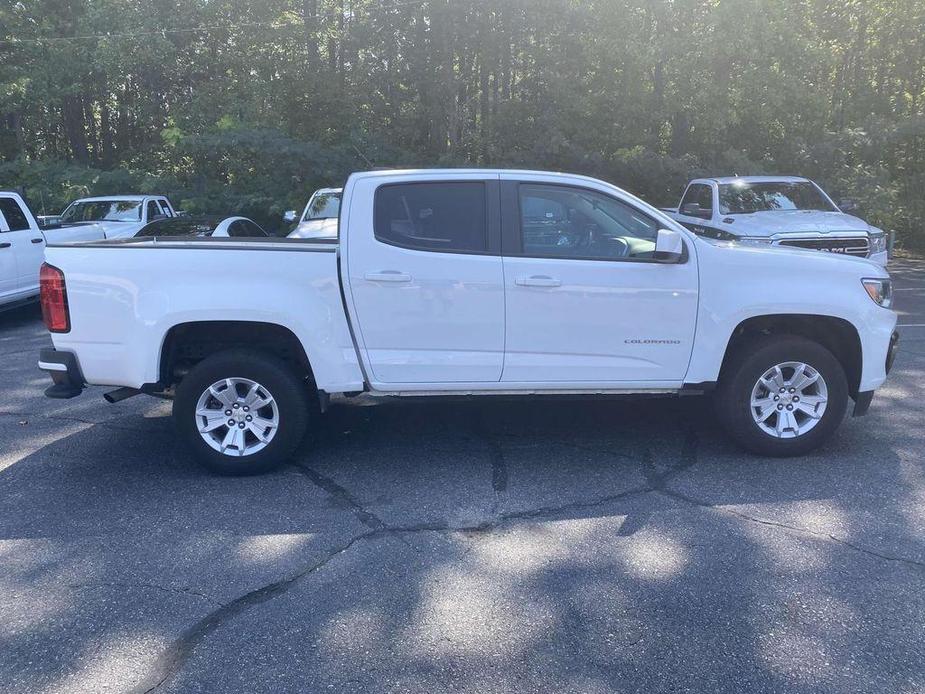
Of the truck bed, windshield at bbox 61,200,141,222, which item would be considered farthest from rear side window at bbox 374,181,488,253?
windshield at bbox 61,200,141,222

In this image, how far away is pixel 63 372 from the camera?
5508mm

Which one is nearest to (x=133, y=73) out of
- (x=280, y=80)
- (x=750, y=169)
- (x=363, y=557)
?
(x=280, y=80)

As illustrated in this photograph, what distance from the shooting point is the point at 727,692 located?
10.6 ft

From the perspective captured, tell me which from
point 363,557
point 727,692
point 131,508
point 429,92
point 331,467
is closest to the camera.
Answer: point 727,692

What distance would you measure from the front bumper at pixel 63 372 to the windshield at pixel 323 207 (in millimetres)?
7306

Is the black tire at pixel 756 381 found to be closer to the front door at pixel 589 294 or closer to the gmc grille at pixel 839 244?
the front door at pixel 589 294

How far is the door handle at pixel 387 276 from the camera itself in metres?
5.45

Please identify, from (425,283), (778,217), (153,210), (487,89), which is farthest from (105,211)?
(425,283)

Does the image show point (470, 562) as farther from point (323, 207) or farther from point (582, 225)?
point (323, 207)

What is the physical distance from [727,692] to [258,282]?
141 inches

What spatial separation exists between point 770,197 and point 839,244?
1.73 m

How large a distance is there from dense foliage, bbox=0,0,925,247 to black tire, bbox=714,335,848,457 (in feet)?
45.0

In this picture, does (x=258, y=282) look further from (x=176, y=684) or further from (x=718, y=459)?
(x=718, y=459)

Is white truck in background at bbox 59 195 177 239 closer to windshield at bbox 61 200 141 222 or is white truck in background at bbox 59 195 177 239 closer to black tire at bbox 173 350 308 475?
windshield at bbox 61 200 141 222
